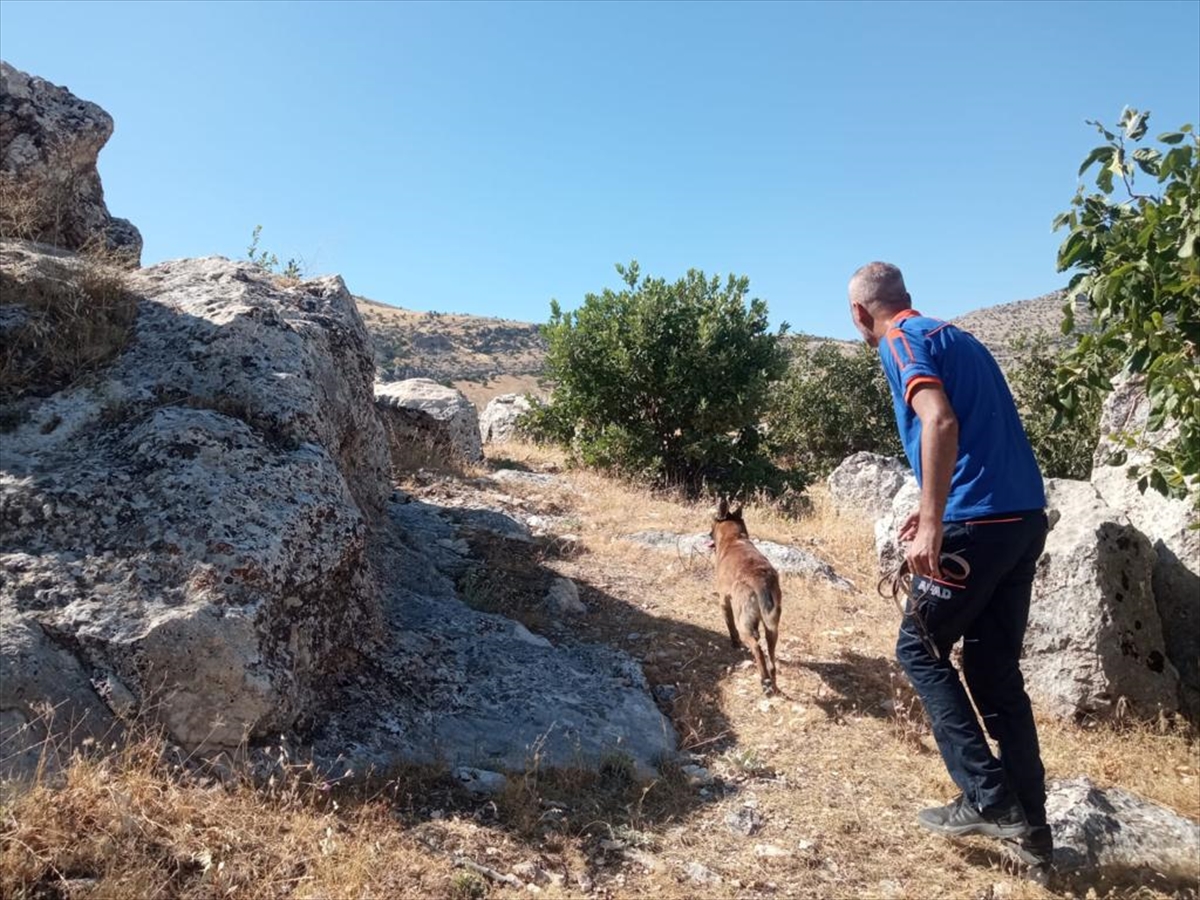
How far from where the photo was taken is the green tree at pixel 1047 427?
13109 millimetres

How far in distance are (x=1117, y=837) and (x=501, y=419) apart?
16000 millimetres

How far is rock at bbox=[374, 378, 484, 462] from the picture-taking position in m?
12.2

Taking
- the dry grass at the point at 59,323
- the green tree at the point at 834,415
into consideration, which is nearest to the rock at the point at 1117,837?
the dry grass at the point at 59,323

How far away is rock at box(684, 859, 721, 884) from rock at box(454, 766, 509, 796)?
3.00 feet

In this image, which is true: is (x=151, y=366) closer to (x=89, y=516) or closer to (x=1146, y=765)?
(x=89, y=516)

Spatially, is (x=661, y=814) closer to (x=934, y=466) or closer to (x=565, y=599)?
(x=934, y=466)

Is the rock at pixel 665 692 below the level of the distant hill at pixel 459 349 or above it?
below

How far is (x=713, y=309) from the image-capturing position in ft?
45.1

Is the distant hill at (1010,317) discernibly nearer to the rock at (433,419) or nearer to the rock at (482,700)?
the rock at (433,419)

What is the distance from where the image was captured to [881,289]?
3846 mm

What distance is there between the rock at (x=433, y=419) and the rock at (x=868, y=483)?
5440mm

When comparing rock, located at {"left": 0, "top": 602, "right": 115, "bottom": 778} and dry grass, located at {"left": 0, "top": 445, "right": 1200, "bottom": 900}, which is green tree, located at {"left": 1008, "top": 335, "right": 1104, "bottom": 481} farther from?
rock, located at {"left": 0, "top": 602, "right": 115, "bottom": 778}

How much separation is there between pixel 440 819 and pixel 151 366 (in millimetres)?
3072

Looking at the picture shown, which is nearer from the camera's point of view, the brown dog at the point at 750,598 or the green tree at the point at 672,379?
the brown dog at the point at 750,598
